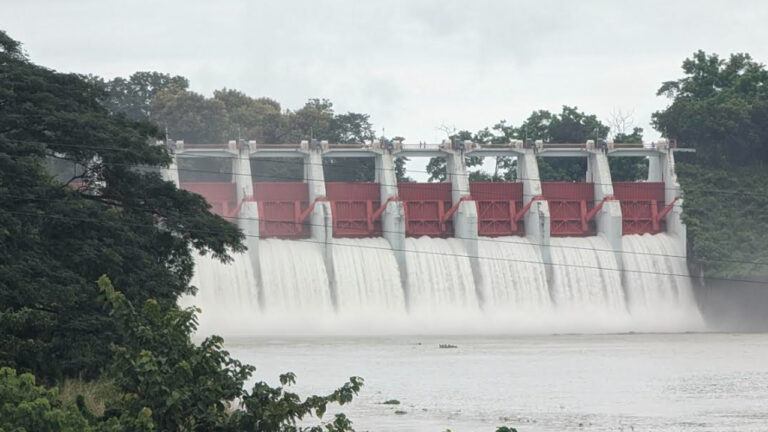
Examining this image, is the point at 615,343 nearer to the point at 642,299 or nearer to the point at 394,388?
the point at 642,299

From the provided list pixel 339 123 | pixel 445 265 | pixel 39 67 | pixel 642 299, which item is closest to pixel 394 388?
pixel 39 67

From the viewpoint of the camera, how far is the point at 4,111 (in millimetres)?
40781

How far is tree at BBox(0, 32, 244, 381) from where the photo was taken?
120ft

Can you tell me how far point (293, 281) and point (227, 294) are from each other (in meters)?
3.69

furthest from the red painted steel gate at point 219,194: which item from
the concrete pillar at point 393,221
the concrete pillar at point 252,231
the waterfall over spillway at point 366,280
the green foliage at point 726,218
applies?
the green foliage at point 726,218

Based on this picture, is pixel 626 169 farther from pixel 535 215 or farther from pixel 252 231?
pixel 252 231

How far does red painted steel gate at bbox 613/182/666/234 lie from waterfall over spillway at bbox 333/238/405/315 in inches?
611

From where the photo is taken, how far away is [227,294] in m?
80.6

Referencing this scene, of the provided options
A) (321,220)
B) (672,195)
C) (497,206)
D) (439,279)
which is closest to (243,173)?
(321,220)

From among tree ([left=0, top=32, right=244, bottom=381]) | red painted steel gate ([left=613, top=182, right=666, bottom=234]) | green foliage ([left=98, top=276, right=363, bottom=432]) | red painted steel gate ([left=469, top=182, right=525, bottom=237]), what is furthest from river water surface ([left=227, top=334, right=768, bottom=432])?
green foliage ([left=98, top=276, right=363, bottom=432])

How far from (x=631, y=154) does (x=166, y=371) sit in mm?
72171

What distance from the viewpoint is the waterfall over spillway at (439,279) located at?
84500mm

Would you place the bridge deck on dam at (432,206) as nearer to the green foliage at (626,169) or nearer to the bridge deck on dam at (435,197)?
the bridge deck on dam at (435,197)

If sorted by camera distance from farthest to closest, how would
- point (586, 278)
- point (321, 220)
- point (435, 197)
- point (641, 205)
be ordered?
point (641, 205), point (435, 197), point (586, 278), point (321, 220)
